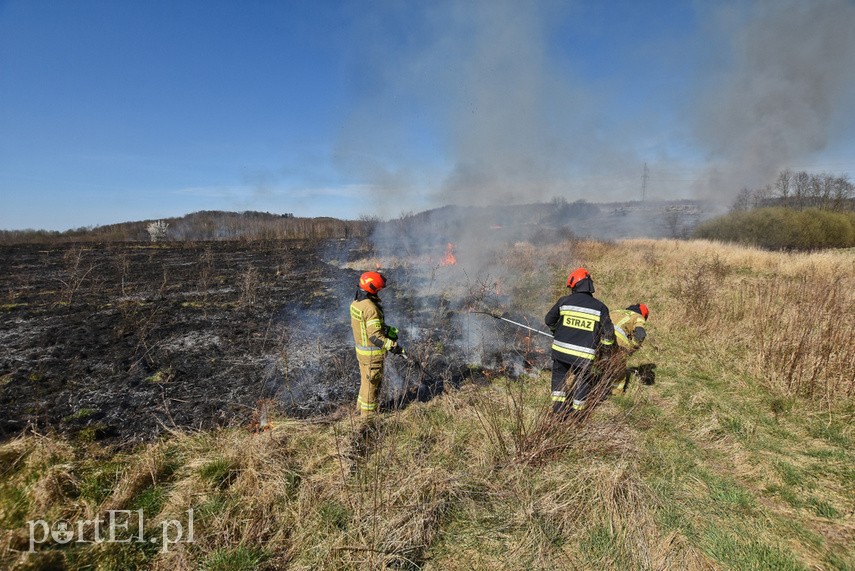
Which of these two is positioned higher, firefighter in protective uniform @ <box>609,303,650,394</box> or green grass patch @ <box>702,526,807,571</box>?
firefighter in protective uniform @ <box>609,303,650,394</box>

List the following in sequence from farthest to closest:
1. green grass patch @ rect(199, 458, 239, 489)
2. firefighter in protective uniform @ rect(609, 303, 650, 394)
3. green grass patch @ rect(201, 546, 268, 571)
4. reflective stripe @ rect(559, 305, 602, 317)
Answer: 1. firefighter in protective uniform @ rect(609, 303, 650, 394)
2. reflective stripe @ rect(559, 305, 602, 317)
3. green grass patch @ rect(199, 458, 239, 489)
4. green grass patch @ rect(201, 546, 268, 571)

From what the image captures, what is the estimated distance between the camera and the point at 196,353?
7.49 m

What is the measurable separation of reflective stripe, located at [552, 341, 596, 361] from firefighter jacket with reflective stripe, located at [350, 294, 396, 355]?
203cm

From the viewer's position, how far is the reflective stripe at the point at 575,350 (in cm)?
420

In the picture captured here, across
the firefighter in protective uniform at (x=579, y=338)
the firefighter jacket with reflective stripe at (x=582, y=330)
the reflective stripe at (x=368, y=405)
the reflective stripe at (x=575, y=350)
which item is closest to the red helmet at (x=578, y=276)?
the firefighter in protective uniform at (x=579, y=338)

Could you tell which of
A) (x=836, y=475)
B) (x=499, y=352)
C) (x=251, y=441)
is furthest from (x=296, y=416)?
(x=836, y=475)

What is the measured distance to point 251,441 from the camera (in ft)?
11.6

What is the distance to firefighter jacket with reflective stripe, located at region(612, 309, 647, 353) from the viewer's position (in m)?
4.97

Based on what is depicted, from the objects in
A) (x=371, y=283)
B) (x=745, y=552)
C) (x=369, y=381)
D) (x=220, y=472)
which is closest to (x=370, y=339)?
(x=369, y=381)

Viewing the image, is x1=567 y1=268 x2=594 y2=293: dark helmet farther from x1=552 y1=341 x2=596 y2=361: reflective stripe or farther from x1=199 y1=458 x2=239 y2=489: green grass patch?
x1=199 y1=458 x2=239 y2=489: green grass patch
